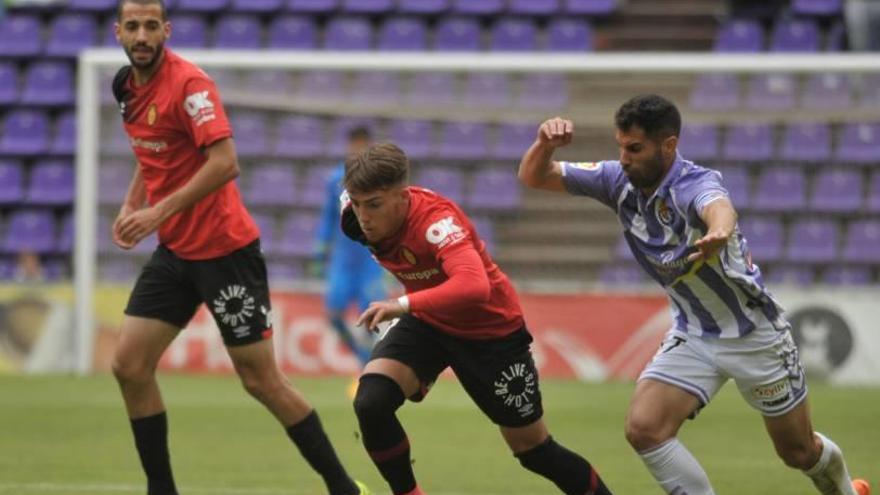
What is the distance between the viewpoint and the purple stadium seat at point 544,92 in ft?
51.8

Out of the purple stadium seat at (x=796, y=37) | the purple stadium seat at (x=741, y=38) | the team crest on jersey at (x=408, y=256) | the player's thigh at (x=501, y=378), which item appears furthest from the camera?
the purple stadium seat at (x=741, y=38)

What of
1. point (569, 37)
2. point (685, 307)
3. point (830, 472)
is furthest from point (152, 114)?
point (569, 37)

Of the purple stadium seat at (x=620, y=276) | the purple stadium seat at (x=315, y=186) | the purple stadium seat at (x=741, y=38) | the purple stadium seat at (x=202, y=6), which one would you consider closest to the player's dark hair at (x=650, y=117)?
the purple stadium seat at (x=620, y=276)

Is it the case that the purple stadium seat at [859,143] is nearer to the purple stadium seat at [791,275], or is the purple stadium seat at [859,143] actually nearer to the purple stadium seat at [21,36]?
the purple stadium seat at [791,275]

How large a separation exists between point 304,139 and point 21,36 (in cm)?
666

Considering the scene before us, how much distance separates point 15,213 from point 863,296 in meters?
9.40

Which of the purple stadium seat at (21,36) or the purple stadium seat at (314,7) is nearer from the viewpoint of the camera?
the purple stadium seat at (21,36)

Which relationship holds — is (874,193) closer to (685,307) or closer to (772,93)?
(772,93)

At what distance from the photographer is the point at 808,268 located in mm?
15273

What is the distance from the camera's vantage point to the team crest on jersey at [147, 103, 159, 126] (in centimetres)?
729

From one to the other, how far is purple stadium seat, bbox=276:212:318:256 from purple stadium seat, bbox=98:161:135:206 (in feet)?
5.09

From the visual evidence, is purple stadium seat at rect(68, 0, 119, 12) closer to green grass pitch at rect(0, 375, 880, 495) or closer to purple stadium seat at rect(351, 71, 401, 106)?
purple stadium seat at rect(351, 71, 401, 106)

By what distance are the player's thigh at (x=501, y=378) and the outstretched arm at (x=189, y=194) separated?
4.09ft

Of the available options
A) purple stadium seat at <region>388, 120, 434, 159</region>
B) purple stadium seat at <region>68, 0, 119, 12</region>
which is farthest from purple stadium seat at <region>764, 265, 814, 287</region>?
purple stadium seat at <region>68, 0, 119, 12</region>
